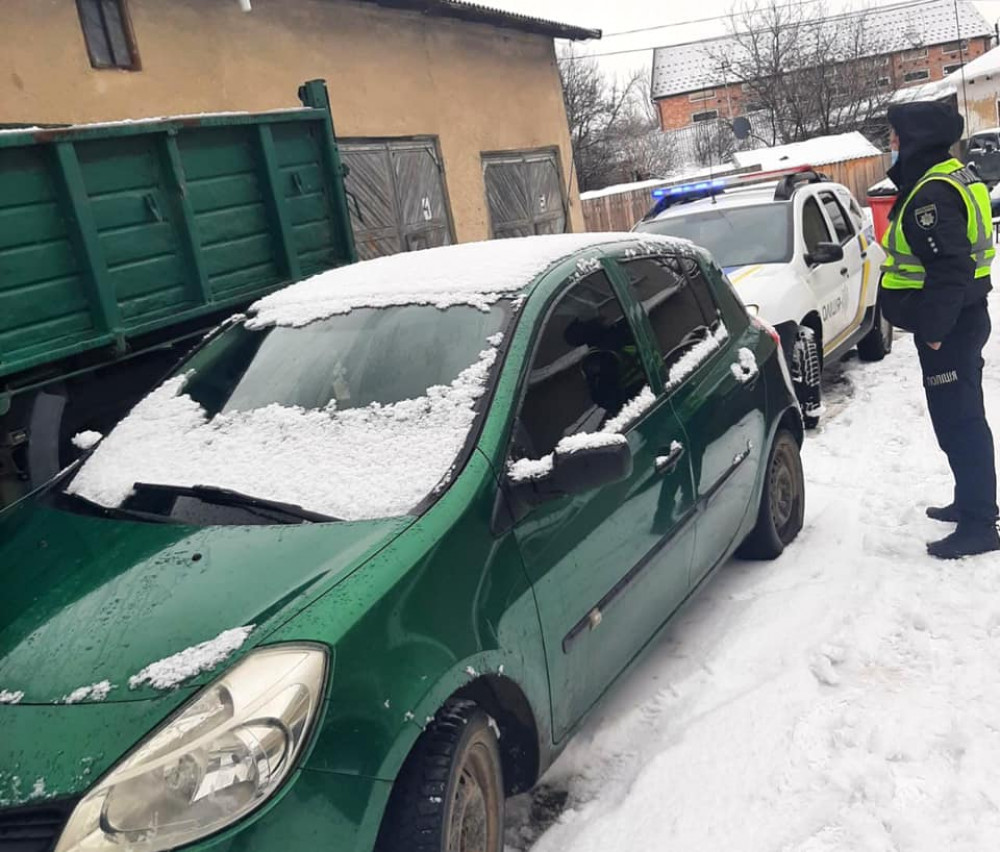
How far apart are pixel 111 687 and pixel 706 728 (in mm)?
2040

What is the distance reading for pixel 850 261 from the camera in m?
8.03

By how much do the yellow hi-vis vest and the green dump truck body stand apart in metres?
3.25

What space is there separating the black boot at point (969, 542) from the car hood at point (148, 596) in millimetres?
3019

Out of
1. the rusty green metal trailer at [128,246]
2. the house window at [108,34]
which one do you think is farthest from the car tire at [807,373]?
the house window at [108,34]

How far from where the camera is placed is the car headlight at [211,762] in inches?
67.6

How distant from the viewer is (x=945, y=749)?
2904mm

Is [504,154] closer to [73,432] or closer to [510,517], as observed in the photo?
[73,432]

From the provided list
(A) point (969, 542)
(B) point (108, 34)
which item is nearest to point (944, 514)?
(A) point (969, 542)

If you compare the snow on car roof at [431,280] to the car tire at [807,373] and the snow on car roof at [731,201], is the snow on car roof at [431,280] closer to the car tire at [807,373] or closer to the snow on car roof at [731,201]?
the car tire at [807,373]

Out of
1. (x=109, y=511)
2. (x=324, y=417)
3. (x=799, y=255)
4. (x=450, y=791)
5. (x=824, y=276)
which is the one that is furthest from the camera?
(x=824, y=276)

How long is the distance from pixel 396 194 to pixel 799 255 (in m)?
5.53

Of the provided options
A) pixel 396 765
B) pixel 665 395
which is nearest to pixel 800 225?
pixel 665 395

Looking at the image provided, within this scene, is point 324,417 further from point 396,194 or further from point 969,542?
point 396,194

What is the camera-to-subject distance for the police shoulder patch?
4.07 m
